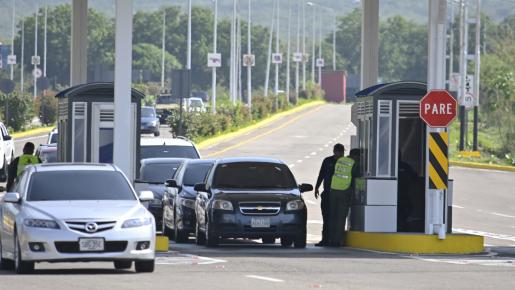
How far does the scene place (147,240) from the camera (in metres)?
19.9

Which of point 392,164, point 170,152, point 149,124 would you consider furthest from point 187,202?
point 149,124

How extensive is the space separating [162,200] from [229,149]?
1437 inches

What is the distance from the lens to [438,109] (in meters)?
26.7

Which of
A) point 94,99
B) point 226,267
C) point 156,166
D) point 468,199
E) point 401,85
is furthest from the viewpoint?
point 468,199

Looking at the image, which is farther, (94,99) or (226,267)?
(94,99)

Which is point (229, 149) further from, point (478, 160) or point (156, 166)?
point (156, 166)

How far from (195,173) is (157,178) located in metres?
2.79

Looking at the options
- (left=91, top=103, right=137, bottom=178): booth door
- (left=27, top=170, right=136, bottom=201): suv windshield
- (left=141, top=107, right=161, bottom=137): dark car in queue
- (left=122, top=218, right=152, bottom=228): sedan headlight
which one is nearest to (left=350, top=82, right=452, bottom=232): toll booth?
(left=91, top=103, right=137, bottom=178): booth door

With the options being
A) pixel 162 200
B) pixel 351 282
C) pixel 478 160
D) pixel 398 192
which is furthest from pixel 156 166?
pixel 478 160

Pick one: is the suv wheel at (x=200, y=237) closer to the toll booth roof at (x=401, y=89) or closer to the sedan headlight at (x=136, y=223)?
the toll booth roof at (x=401, y=89)

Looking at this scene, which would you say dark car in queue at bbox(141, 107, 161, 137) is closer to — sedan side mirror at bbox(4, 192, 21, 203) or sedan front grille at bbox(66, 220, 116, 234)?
sedan side mirror at bbox(4, 192, 21, 203)

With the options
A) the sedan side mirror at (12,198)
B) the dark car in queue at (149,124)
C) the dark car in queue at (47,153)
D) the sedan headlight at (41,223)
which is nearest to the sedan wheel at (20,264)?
the sedan headlight at (41,223)

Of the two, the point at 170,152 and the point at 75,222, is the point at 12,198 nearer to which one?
the point at 75,222

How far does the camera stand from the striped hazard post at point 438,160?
2669 centimetres
